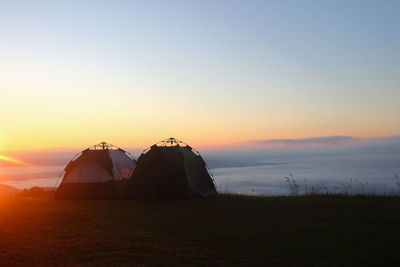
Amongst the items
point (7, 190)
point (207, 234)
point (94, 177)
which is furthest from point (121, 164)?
point (207, 234)

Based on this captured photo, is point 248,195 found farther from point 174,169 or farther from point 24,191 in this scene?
point 24,191

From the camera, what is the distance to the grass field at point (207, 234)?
876cm

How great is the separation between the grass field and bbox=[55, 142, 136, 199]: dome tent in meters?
4.21

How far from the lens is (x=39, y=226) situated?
42.8 feet

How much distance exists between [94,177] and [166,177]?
14.7 feet

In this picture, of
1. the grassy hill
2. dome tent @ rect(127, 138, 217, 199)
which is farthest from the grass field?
the grassy hill

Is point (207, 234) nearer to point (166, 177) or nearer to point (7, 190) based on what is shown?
point (166, 177)

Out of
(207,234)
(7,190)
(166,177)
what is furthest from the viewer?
(7,190)

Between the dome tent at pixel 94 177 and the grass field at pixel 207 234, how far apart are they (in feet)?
13.8

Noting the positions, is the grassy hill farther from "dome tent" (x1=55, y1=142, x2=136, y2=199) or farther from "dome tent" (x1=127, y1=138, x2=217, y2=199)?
"dome tent" (x1=127, y1=138, x2=217, y2=199)

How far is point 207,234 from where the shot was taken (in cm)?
1138

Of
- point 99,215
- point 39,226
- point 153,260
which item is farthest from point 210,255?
point 99,215

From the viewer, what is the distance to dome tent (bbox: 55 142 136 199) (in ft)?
74.3

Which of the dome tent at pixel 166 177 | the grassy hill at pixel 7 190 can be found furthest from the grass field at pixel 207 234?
the grassy hill at pixel 7 190
